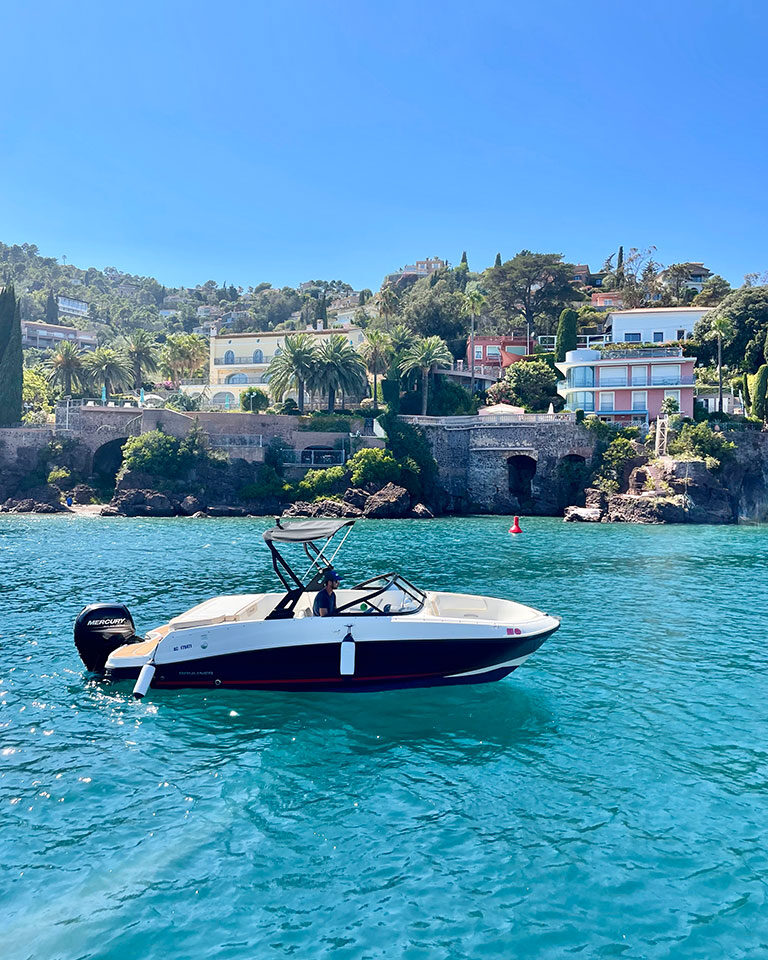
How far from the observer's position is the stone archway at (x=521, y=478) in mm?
66875

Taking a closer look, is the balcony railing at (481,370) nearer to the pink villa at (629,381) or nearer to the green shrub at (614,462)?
the pink villa at (629,381)

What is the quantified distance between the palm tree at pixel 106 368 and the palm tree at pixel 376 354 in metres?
27.9

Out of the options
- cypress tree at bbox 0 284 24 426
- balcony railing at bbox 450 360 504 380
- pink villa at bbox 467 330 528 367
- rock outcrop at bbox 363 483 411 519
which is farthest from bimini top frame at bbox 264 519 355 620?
pink villa at bbox 467 330 528 367

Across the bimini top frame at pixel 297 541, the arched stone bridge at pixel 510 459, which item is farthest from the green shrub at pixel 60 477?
the bimini top frame at pixel 297 541

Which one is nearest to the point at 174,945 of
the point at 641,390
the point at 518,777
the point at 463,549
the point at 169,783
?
the point at 169,783

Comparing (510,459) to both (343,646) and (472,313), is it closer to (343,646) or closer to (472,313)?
(472,313)

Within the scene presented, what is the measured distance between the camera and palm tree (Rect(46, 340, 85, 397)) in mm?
78625

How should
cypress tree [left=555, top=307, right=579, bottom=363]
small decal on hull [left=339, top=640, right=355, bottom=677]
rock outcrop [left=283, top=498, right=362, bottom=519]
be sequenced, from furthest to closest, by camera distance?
1. cypress tree [left=555, top=307, right=579, bottom=363]
2. rock outcrop [left=283, top=498, right=362, bottom=519]
3. small decal on hull [left=339, top=640, right=355, bottom=677]

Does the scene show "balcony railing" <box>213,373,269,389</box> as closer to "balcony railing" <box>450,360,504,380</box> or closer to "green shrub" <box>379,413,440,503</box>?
"balcony railing" <box>450,360,504,380</box>

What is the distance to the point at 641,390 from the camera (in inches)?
2685

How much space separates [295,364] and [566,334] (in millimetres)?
31368

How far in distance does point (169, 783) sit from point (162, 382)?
105319 mm

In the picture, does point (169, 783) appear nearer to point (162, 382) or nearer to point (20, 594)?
point (20, 594)

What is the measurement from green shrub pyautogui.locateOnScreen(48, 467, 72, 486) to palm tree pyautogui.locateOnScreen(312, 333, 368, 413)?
78.7 ft
